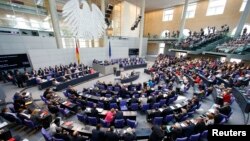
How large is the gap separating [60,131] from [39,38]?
45.5 ft

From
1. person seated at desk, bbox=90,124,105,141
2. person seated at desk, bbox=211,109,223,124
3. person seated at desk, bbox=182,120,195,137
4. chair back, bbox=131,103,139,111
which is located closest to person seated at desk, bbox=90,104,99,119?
person seated at desk, bbox=90,124,105,141

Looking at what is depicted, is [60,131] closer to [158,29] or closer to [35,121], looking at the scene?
[35,121]

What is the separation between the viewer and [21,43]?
43.6ft

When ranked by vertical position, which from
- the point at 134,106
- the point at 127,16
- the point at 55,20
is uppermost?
the point at 127,16

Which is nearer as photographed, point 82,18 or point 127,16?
point 82,18

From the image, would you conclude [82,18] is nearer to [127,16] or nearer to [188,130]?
[127,16]

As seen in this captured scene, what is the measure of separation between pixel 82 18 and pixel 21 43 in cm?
687

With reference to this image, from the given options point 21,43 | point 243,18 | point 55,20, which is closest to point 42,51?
point 21,43

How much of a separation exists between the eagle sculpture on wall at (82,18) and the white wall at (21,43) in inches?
144

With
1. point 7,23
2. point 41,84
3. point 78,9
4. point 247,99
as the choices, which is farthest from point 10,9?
point 247,99

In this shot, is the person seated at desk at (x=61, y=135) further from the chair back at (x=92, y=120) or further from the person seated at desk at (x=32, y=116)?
the person seated at desk at (x=32, y=116)

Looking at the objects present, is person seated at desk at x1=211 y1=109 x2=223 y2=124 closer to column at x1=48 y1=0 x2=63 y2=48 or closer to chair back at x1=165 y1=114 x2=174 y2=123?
chair back at x1=165 y1=114 x2=174 y2=123

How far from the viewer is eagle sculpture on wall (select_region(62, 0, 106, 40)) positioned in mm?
12797

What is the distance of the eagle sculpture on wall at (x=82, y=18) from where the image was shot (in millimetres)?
12797
